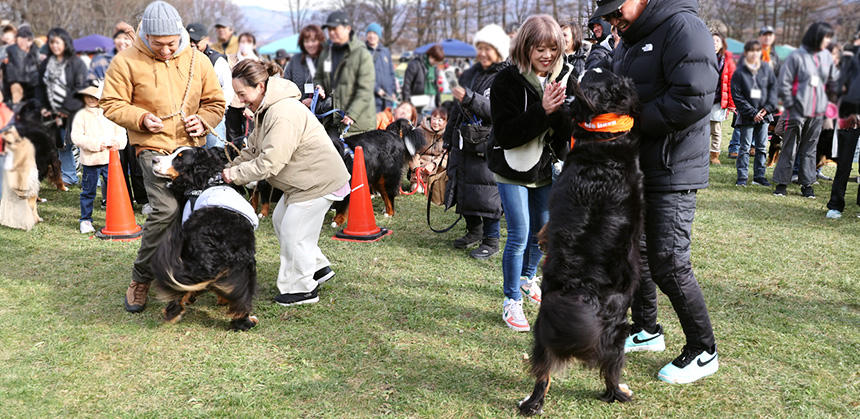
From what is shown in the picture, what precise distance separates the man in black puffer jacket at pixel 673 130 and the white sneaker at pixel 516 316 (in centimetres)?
91

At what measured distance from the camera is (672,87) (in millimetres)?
2713

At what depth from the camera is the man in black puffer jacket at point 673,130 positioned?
8.81ft

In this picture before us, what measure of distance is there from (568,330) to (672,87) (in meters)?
1.23

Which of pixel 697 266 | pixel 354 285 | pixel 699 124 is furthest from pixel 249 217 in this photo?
pixel 697 266

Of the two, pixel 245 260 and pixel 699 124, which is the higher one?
pixel 699 124

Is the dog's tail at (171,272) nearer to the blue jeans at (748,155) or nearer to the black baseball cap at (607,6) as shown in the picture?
the black baseball cap at (607,6)

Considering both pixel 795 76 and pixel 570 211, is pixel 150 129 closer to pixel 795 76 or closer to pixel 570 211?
pixel 570 211

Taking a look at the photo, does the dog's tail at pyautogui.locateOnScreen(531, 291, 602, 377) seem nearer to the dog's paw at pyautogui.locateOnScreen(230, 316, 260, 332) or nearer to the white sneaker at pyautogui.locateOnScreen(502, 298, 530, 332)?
the white sneaker at pyautogui.locateOnScreen(502, 298, 530, 332)

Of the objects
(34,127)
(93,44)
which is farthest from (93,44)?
(34,127)

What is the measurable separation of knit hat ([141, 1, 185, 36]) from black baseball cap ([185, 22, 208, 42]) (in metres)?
3.17

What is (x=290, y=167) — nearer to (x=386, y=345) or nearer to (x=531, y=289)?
(x=386, y=345)

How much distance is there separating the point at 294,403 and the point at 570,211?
172 centimetres

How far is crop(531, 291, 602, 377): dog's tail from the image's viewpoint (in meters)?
2.58

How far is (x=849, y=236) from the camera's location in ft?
19.9
